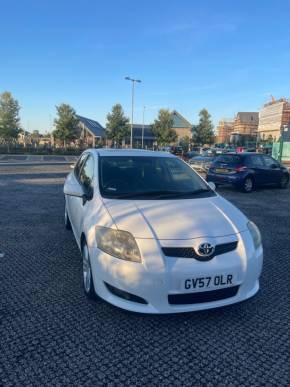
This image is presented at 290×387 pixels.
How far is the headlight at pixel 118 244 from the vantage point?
2.63m

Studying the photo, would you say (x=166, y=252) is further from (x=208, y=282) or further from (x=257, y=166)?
(x=257, y=166)

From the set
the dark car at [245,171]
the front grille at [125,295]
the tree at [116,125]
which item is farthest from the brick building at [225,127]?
the front grille at [125,295]

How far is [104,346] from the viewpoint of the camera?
8.14 ft

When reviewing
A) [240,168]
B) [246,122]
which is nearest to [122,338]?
[240,168]

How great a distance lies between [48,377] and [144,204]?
1807 mm

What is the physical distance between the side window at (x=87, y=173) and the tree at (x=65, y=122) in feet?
130

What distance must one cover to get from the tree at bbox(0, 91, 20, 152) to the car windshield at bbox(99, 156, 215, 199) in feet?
133

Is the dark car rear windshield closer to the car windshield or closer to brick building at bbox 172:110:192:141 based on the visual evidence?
the car windshield

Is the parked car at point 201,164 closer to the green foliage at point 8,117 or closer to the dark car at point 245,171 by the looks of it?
the dark car at point 245,171

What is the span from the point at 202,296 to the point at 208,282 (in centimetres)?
15

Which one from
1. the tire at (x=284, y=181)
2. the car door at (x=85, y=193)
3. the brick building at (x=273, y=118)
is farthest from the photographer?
the brick building at (x=273, y=118)

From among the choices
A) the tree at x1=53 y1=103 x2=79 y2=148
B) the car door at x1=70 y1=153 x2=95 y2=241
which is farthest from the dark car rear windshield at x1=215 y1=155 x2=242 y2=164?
the tree at x1=53 y1=103 x2=79 y2=148

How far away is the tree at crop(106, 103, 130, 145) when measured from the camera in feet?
151

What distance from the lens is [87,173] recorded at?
4.37m
